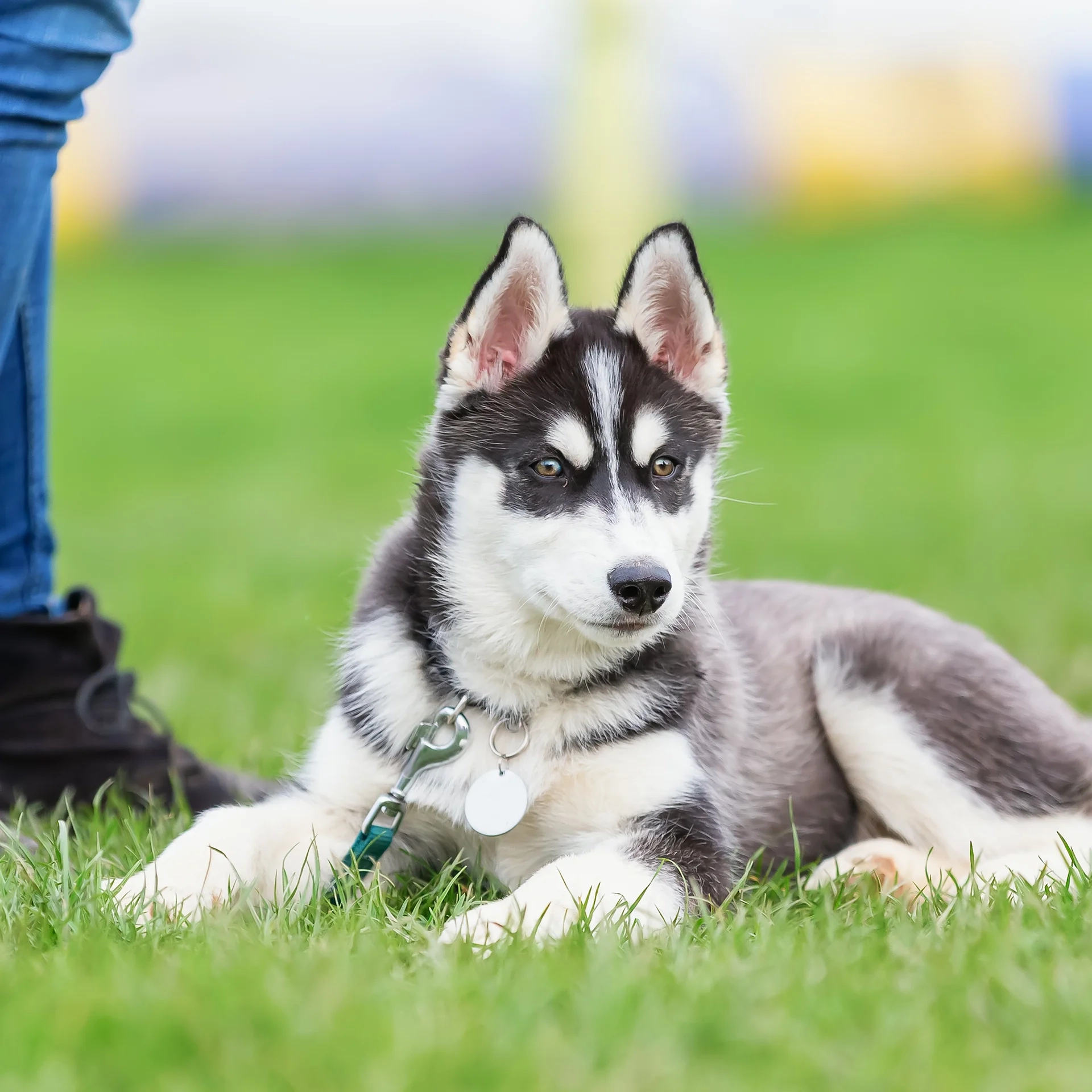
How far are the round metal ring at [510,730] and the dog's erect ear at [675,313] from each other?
0.84 metres

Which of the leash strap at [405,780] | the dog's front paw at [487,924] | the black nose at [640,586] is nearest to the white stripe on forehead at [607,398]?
the black nose at [640,586]

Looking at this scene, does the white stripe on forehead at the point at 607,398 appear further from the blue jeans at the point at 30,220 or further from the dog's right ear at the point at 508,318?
the blue jeans at the point at 30,220

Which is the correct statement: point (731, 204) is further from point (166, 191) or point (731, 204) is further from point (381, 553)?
point (381, 553)

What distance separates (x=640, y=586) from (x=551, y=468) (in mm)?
369

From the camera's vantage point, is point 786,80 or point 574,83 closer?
point 574,83

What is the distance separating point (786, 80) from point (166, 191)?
904cm

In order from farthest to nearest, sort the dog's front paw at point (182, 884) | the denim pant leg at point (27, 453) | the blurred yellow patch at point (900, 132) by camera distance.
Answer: the blurred yellow patch at point (900, 132)
the denim pant leg at point (27, 453)
the dog's front paw at point (182, 884)

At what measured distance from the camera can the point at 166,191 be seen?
74.0ft

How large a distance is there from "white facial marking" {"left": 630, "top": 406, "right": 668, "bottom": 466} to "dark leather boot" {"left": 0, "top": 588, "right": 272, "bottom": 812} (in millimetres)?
1428

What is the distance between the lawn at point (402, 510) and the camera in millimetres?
2064

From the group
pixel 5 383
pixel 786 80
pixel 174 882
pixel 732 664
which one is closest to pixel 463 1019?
pixel 174 882

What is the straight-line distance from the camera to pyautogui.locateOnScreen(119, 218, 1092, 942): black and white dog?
303 cm

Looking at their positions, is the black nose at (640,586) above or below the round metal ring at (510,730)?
above

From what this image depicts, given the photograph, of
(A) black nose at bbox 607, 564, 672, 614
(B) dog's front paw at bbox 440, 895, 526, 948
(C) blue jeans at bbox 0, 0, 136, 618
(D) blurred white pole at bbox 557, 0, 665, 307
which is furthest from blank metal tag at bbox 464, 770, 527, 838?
(D) blurred white pole at bbox 557, 0, 665, 307
